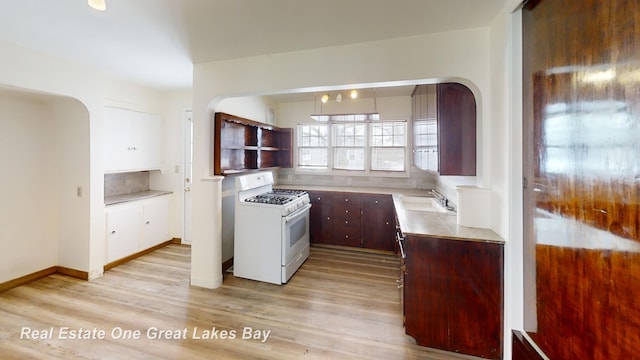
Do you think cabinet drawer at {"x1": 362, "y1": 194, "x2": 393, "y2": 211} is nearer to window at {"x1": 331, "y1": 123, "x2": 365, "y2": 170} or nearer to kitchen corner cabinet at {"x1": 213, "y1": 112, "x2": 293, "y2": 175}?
window at {"x1": 331, "y1": 123, "x2": 365, "y2": 170}

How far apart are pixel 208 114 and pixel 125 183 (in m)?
2.33

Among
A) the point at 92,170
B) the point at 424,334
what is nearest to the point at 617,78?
the point at 424,334

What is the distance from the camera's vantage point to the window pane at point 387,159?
15.7 feet

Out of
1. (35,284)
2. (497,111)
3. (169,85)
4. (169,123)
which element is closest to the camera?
(497,111)

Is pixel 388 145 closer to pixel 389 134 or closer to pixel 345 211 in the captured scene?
pixel 389 134

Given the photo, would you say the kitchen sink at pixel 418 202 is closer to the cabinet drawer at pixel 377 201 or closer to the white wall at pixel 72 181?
the cabinet drawer at pixel 377 201

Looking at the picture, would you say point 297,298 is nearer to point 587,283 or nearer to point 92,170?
point 587,283

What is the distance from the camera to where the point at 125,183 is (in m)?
4.22

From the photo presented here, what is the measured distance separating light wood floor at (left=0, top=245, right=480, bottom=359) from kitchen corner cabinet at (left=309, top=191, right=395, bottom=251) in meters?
0.66

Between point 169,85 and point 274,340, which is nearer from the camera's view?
point 274,340

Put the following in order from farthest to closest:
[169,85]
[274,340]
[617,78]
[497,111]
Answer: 1. [169,85]
2. [274,340]
3. [497,111]
4. [617,78]

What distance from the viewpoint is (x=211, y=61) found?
2.99 meters

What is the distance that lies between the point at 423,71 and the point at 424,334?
2.17m

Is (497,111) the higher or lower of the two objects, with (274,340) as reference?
higher
